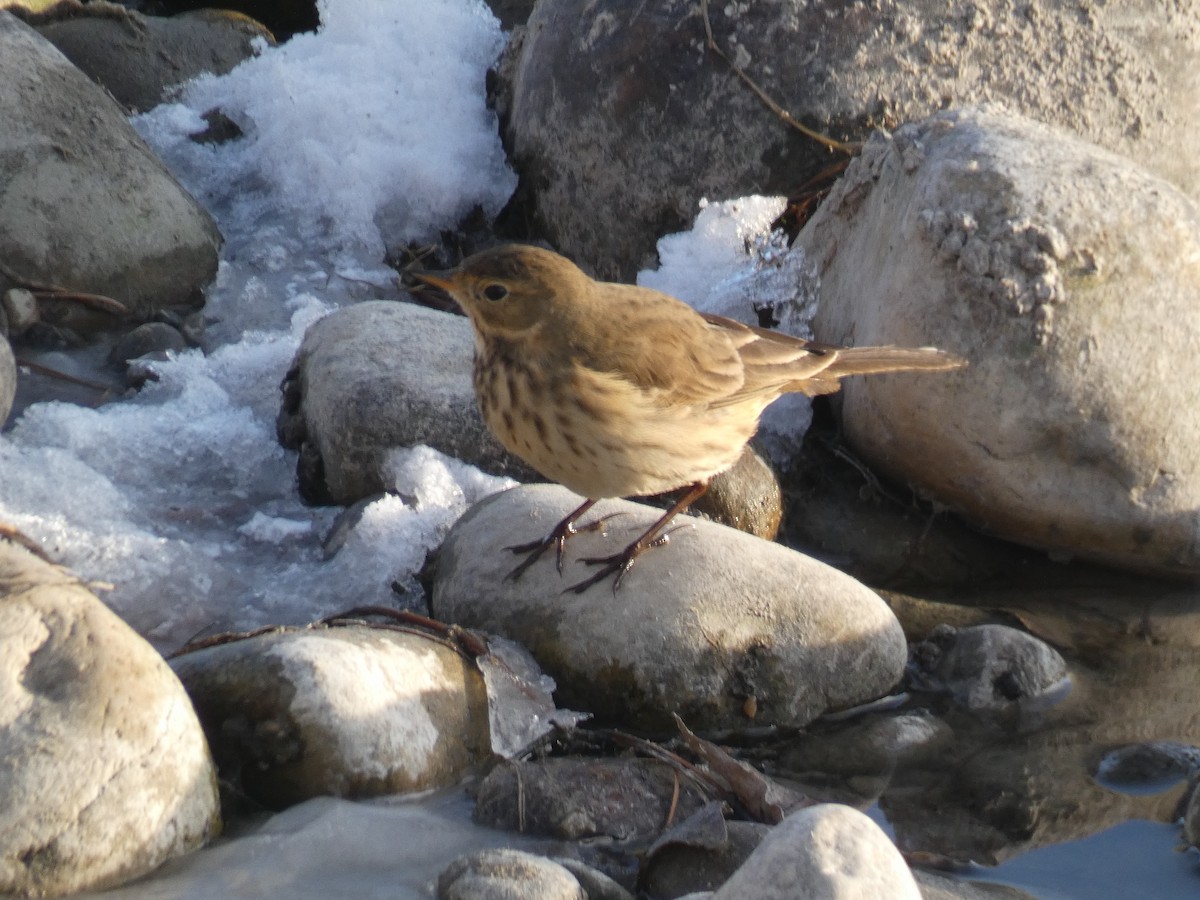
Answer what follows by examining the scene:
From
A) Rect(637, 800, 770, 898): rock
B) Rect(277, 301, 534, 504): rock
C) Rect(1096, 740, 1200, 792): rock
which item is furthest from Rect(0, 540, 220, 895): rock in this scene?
Rect(1096, 740, 1200, 792): rock

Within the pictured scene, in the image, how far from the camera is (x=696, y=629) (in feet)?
15.9

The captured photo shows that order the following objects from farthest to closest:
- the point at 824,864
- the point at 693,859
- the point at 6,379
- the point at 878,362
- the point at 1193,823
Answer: the point at 6,379 < the point at 878,362 < the point at 1193,823 < the point at 693,859 < the point at 824,864

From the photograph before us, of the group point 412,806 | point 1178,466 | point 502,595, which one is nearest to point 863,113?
point 1178,466

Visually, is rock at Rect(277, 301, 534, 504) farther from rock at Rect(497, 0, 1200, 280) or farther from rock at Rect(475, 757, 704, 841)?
rock at Rect(475, 757, 704, 841)

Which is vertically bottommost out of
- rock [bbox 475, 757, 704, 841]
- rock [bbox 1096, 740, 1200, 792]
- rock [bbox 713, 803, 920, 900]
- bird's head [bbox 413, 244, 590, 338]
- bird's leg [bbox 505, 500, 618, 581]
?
rock [bbox 475, 757, 704, 841]

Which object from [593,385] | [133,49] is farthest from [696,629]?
[133,49]

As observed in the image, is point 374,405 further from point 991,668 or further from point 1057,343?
point 1057,343

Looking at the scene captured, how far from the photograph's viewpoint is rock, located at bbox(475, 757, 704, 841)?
4020mm

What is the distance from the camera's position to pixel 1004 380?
5.89 meters

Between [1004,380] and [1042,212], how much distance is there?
0.70m

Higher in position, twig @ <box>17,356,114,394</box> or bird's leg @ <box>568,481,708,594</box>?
bird's leg @ <box>568,481,708,594</box>

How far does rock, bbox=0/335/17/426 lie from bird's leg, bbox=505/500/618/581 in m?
2.20

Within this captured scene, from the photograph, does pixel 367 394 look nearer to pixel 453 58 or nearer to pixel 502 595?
pixel 502 595

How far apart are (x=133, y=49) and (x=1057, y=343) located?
6363 millimetres
